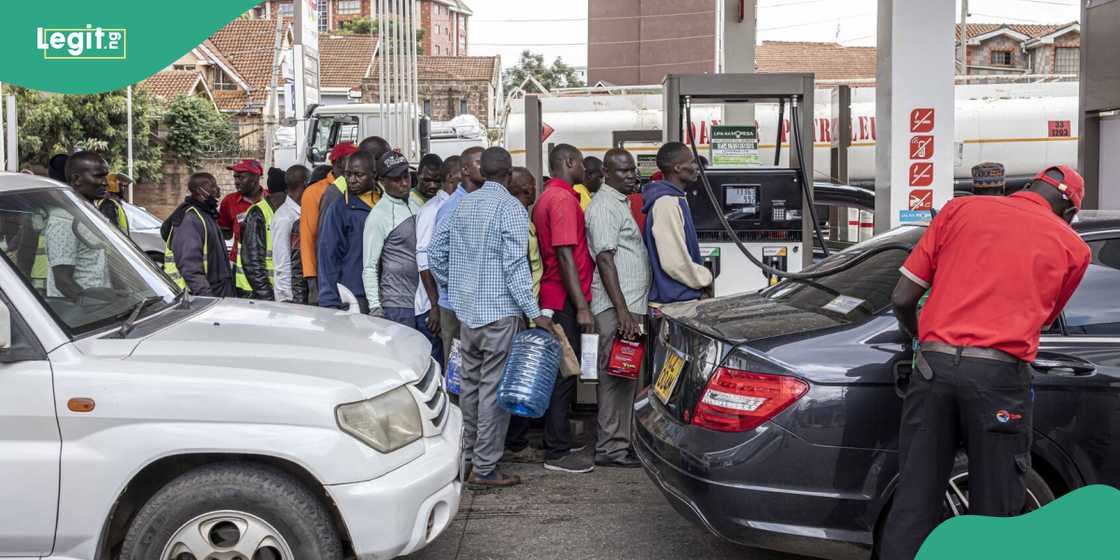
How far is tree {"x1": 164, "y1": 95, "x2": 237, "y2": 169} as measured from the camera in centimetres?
3578

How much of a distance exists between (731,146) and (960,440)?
484 cm

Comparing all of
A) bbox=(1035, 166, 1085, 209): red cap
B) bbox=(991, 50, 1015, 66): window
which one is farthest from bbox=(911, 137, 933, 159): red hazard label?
bbox=(991, 50, 1015, 66): window

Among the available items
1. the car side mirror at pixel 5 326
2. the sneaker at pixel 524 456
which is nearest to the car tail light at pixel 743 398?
the car side mirror at pixel 5 326

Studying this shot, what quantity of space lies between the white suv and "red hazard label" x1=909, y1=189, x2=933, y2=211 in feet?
16.5

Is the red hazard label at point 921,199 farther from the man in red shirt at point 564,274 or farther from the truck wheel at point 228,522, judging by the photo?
the truck wheel at point 228,522

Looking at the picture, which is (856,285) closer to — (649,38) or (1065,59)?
(649,38)

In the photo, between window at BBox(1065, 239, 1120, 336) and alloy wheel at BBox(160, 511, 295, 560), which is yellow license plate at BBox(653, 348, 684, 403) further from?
alloy wheel at BBox(160, 511, 295, 560)

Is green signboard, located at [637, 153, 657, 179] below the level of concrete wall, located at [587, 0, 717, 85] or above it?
below

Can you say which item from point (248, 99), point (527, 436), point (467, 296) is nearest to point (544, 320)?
point (467, 296)

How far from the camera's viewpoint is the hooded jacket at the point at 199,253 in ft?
25.5

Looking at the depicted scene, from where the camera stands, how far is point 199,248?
308 inches

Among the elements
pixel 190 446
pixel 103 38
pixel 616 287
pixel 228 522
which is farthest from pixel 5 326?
pixel 616 287

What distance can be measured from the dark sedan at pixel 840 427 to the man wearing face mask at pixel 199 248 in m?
4.68

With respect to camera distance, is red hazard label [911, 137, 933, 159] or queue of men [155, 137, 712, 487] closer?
queue of men [155, 137, 712, 487]
